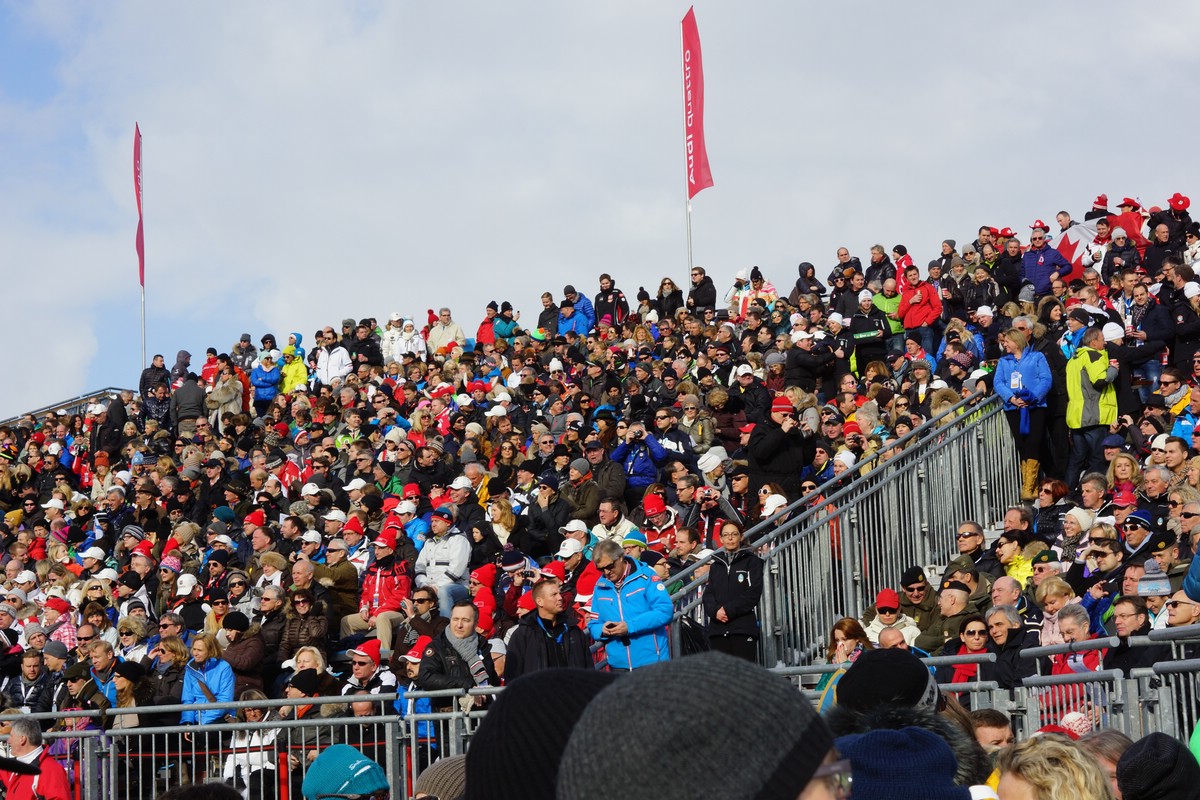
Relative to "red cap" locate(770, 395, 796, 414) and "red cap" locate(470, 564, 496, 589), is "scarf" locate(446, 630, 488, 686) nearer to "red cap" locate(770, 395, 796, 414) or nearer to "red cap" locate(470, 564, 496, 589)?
"red cap" locate(470, 564, 496, 589)

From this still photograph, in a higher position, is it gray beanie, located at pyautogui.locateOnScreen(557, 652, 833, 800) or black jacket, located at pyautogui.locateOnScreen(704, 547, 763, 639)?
gray beanie, located at pyautogui.locateOnScreen(557, 652, 833, 800)

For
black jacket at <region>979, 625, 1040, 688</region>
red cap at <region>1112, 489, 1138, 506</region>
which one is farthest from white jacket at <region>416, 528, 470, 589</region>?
black jacket at <region>979, 625, 1040, 688</region>

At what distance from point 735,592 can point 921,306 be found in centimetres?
908

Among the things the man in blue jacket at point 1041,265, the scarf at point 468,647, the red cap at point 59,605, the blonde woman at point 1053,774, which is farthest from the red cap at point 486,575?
the blonde woman at point 1053,774

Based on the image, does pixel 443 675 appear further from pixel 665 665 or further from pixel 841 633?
pixel 665 665

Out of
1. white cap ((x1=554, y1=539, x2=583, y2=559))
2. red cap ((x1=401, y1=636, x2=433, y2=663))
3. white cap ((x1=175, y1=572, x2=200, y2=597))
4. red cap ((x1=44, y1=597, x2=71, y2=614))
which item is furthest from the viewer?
red cap ((x1=44, y1=597, x2=71, y2=614))

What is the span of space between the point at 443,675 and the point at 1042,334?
7.76 metres

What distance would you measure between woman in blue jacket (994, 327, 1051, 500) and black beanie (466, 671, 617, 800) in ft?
43.9

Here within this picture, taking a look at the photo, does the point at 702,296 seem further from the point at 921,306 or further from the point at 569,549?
the point at 569,549

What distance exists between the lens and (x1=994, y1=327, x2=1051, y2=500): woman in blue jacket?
14.8 metres

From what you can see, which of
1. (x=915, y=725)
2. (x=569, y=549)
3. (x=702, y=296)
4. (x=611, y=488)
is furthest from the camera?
(x=702, y=296)

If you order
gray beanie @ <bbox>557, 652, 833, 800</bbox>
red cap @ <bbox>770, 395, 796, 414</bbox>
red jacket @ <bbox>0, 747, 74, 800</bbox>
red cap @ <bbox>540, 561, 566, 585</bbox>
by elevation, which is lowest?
red jacket @ <bbox>0, 747, 74, 800</bbox>

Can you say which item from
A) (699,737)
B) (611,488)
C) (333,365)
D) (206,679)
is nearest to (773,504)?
(611,488)

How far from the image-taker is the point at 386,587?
50.9 feet
